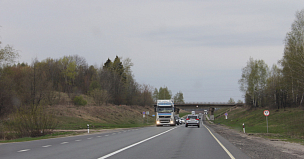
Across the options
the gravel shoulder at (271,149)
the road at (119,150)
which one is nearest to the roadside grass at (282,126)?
the gravel shoulder at (271,149)

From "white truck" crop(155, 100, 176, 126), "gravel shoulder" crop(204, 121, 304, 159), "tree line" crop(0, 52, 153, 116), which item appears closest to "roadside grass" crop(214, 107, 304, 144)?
"gravel shoulder" crop(204, 121, 304, 159)

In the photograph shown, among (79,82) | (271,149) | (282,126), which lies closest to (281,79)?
(282,126)

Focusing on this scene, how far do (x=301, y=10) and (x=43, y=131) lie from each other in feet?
147

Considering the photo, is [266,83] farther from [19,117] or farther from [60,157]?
[60,157]

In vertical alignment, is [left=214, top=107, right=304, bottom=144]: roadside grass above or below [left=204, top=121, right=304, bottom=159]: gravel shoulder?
below

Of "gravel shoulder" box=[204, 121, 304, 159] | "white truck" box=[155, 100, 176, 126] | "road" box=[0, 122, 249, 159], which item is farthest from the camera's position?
"white truck" box=[155, 100, 176, 126]

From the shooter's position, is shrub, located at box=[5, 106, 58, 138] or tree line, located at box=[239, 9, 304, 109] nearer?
shrub, located at box=[5, 106, 58, 138]

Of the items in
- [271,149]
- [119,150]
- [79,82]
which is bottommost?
[271,149]

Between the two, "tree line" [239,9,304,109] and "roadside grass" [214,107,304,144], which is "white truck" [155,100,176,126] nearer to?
"roadside grass" [214,107,304,144]

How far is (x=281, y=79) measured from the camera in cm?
6681

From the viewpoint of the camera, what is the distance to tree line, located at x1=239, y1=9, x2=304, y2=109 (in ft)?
162

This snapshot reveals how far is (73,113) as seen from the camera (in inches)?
2217

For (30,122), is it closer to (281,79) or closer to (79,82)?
(281,79)

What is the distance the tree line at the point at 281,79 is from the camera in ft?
162
